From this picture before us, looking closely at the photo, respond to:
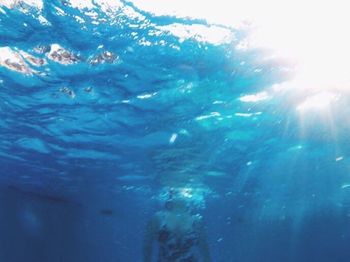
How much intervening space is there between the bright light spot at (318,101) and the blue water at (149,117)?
470mm

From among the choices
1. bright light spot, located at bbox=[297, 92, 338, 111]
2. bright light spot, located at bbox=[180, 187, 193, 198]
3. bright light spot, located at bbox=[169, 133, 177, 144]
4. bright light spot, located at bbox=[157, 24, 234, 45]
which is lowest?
bright light spot, located at bbox=[157, 24, 234, 45]

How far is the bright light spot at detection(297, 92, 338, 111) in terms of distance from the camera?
13.8m

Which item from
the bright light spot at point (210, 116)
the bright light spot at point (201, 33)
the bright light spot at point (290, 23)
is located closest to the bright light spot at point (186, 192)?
the bright light spot at point (210, 116)

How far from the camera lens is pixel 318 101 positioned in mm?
14156

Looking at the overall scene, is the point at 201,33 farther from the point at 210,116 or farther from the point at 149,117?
the point at 149,117

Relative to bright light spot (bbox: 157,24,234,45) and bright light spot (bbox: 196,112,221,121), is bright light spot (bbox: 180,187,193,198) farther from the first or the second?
bright light spot (bbox: 157,24,234,45)

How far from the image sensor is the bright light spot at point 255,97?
43.0 feet

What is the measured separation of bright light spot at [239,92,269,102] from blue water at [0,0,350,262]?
0.35 ft

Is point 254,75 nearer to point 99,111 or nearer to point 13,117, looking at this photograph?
point 99,111

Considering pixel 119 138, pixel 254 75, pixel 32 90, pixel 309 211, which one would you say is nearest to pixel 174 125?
pixel 119 138

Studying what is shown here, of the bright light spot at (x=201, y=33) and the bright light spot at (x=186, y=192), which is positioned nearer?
the bright light spot at (x=201, y=33)

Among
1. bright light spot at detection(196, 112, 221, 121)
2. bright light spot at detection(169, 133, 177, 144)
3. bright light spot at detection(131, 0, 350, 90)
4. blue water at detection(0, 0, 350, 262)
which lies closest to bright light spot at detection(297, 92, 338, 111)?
blue water at detection(0, 0, 350, 262)

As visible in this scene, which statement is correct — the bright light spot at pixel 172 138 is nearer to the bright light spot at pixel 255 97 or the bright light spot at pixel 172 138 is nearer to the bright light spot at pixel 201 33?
the bright light spot at pixel 255 97

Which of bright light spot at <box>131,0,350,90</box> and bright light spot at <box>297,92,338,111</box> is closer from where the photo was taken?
bright light spot at <box>131,0,350,90</box>
